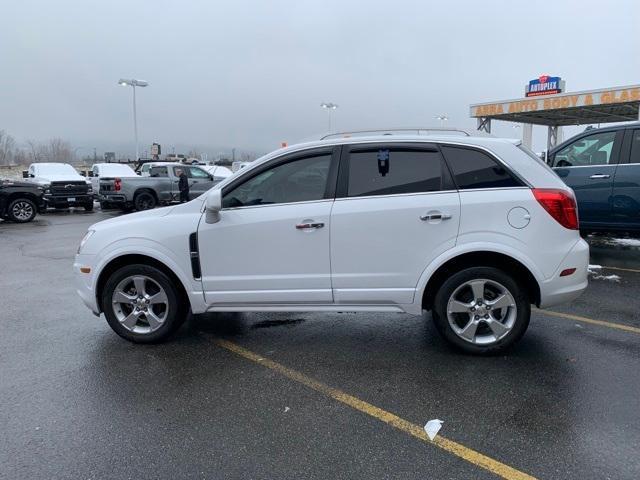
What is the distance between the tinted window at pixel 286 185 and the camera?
440 cm

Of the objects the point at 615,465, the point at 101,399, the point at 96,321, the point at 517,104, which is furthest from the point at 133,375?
the point at 517,104

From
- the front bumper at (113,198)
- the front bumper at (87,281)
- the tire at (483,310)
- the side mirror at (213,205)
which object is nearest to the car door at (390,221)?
the tire at (483,310)

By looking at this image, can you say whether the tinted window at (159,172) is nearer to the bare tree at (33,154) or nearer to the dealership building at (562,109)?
the dealership building at (562,109)

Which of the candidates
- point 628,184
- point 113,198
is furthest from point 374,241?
point 113,198

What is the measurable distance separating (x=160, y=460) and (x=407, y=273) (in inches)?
92.5

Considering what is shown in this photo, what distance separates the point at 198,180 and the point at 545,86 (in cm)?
2135

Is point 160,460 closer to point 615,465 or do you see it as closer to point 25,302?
point 615,465

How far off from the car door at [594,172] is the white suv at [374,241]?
438 centimetres

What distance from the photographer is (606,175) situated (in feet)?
25.9

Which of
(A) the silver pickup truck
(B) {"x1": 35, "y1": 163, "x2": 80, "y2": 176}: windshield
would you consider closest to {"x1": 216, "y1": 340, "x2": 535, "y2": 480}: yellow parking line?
(A) the silver pickup truck

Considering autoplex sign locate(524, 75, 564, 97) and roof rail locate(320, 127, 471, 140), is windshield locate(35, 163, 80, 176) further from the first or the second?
autoplex sign locate(524, 75, 564, 97)

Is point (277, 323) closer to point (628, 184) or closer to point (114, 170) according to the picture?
point (628, 184)

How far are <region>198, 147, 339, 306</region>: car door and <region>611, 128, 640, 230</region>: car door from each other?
5.65m

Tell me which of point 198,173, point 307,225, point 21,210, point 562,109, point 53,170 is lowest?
point 21,210
